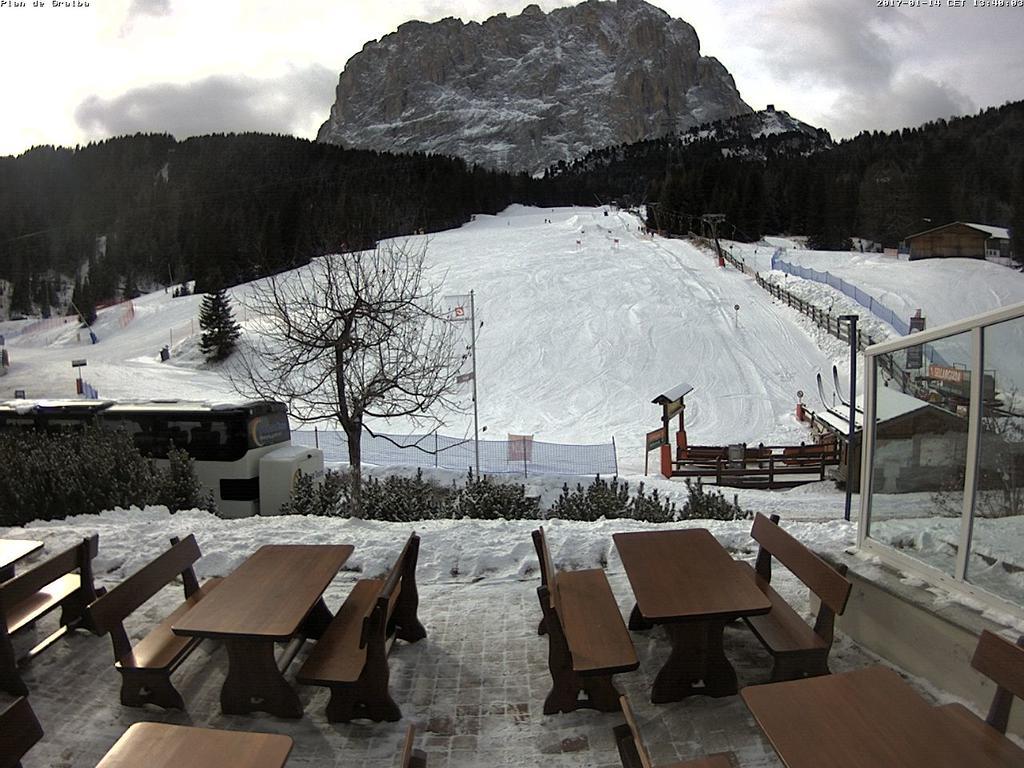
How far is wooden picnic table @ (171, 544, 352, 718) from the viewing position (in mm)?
3523

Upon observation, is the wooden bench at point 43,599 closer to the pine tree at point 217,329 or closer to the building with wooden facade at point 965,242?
the pine tree at point 217,329

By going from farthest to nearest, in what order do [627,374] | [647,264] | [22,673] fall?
[647,264] < [627,374] < [22,673]

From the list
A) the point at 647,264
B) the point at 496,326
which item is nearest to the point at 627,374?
the point at 496,326

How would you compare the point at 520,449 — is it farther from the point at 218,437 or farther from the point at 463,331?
the point at 463,331

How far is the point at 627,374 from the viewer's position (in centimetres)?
2605

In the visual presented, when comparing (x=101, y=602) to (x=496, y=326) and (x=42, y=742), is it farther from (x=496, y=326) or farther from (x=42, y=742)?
(x=496, y=326)

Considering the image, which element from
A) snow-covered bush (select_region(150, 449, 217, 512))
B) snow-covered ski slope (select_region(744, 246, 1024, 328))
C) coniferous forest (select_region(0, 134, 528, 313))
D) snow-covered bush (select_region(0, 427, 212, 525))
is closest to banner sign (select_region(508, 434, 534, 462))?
snow-covered bush (select_region(150, 449, 217, 512))

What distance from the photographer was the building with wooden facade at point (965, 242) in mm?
48000

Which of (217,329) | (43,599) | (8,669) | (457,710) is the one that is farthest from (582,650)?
(217,329)

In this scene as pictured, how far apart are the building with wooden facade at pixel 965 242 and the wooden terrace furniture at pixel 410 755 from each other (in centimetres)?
5592

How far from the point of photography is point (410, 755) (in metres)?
2.65

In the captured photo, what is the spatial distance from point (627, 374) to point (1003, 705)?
23.6 m

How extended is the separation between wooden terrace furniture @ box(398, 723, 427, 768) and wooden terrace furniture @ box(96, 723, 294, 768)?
422 millimetres

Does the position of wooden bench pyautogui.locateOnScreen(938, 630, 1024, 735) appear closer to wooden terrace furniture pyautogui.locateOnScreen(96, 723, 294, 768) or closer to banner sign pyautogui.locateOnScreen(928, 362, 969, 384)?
banner sign pyautogui.locateOnScreen(928, 362, 969, 384)
